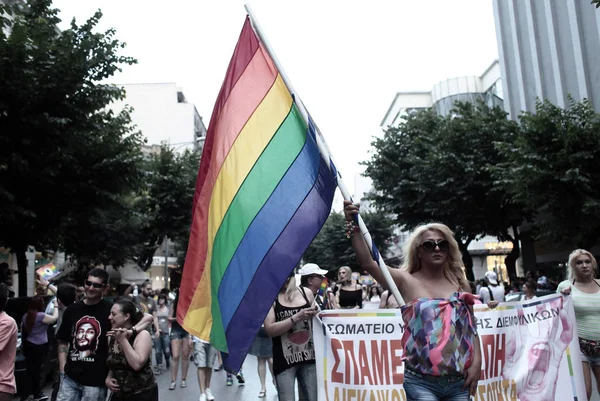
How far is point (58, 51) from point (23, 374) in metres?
7.34

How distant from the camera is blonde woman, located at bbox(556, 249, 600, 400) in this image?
608 cm

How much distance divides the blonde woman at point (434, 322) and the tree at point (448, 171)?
20.3 metres

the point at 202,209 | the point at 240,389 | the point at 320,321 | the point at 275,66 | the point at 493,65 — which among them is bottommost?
the point at 240,389

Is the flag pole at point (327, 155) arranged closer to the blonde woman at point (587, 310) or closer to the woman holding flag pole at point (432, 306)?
the woman holding flag pole at point (432, 306)

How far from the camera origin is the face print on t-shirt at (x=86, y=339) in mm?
5133

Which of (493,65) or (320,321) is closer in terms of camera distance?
(320,321)

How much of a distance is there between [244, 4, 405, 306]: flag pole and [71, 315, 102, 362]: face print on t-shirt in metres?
2.52

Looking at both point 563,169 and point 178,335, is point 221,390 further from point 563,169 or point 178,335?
point 563,169

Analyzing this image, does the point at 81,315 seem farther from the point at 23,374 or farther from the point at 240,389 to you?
the point at 240,389

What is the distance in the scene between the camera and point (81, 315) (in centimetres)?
531

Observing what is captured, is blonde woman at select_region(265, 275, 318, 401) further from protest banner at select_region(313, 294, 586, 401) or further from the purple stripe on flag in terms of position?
the purple stripe on flag

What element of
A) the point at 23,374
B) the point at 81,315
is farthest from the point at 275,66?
the point at 23,374

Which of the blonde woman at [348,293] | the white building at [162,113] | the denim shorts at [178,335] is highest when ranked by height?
the white building at [162,113]

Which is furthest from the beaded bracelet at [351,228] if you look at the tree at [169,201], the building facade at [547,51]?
the tree at [169,201]
